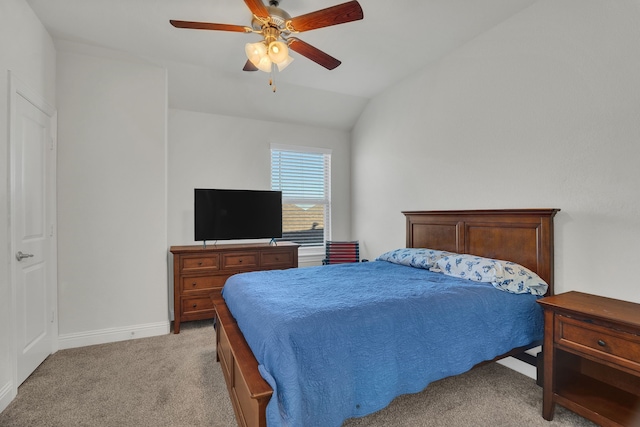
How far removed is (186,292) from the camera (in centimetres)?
326

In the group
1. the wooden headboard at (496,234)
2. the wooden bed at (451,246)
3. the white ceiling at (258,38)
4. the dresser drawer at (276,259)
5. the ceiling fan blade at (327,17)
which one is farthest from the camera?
the dresser drawer at (276,259)

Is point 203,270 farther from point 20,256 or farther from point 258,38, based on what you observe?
point 258,38

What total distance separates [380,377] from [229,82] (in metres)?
3.47

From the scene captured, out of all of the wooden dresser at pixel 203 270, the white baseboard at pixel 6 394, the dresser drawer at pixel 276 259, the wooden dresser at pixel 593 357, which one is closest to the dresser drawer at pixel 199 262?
the wooden dresser at pixel 203 270

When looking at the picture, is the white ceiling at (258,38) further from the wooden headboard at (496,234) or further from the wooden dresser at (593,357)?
the wooden dresser at (593,357)

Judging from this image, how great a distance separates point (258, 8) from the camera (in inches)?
73.1

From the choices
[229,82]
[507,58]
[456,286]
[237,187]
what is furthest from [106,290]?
[507,58]

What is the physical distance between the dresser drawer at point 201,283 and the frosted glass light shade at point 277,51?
2.36 meters

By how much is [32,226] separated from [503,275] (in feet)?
11.9

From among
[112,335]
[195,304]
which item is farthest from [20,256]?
[195,304]

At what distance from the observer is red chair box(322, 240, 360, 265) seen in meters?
4.22

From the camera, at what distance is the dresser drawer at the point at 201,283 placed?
10.7 feet

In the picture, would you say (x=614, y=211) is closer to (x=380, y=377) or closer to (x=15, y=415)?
(x=380, y=377)

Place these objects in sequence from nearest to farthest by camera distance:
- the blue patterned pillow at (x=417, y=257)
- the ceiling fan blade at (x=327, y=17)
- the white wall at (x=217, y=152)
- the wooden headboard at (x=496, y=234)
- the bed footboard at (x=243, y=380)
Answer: the bed footboard at (x=243, y=380)
the ceiling fan blade at (x=327, y=17)
the wooden headboard at (x=496, y=234)
the blue patterned pillow at (x=417, y=257)
the white wall at (x=217, y=152)
